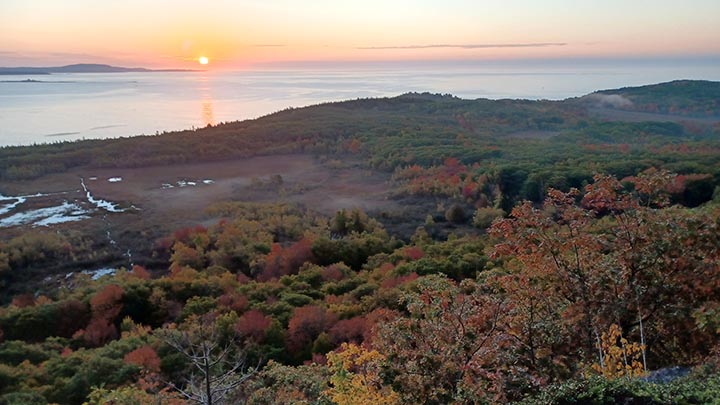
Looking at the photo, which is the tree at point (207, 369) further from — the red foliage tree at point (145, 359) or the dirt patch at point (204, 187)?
the dirt patch at point (204, 187)

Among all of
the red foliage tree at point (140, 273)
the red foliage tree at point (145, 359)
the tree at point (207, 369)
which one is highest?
the tree at point (207, 369)

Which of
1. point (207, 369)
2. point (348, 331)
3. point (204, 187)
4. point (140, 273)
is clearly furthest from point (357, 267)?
point (204, 187)

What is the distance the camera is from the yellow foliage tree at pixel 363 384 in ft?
28.3

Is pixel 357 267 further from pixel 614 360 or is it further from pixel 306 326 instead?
pixel 614 360

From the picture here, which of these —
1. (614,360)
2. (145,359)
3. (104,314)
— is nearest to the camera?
(614,360)

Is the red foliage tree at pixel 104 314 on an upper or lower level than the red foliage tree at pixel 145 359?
lower

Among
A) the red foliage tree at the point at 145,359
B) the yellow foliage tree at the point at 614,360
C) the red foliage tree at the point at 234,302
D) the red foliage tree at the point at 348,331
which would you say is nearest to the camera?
the yellow foliage tree at the point at 614,360

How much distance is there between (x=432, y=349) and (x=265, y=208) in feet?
114

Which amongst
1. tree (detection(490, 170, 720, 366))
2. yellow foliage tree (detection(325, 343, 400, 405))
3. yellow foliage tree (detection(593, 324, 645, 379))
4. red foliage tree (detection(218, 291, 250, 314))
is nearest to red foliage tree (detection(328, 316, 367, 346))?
red foliage tree (detection(218, 291, 250, 314))

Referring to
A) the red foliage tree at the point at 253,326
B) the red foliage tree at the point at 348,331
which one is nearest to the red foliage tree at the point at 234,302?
the red foliage tree at the point at 253,326

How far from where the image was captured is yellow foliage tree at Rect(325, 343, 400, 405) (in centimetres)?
863

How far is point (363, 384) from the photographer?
915 centimetres

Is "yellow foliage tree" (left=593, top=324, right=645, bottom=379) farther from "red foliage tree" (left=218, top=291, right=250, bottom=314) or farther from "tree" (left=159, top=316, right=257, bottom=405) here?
"red foliage tree" (left=218, top=291, right=250, bottom=314)

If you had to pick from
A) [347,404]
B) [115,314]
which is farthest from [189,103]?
[347,404]
